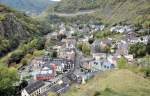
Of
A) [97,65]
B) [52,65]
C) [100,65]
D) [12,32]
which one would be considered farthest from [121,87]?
[12,32]

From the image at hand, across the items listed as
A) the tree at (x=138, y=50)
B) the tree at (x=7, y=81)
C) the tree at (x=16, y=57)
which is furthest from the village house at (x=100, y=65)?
the tree at (x=16, y=57)

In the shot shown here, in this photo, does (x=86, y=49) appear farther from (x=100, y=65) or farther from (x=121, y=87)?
(x=121, y=87)

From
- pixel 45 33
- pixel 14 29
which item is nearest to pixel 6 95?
pixel 14 29

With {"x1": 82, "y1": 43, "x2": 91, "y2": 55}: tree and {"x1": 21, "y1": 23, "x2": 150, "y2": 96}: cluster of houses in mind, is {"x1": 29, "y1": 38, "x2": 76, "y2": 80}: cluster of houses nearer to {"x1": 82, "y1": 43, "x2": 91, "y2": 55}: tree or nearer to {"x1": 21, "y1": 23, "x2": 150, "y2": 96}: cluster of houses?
{"x1": 21, "y1": 23, "x2": 150, "y2": 96}: cluster of houses

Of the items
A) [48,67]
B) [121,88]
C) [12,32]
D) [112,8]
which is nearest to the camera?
[121,88]

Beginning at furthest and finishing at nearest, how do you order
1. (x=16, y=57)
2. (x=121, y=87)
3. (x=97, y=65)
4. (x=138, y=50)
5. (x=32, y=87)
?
(x=16, y=57) → (x=138, y=50) → (x=97, y=65) → (x=32, y=87) → (x=121, y=87)

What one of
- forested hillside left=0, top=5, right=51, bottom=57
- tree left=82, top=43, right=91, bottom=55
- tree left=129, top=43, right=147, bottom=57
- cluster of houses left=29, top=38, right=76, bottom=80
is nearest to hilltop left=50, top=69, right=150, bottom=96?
cluster of houses left=29, top=38, right=76, bottom=80

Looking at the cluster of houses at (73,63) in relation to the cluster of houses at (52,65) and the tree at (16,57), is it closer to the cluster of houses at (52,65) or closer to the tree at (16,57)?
the cluster of houses at (52,65)

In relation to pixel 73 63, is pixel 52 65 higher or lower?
higher

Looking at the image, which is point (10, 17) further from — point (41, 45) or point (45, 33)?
point (41, 45)
